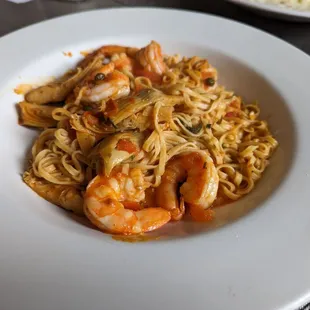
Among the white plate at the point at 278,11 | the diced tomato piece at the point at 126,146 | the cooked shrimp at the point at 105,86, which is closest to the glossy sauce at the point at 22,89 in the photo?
the cooked shrimp at the point at 105,86

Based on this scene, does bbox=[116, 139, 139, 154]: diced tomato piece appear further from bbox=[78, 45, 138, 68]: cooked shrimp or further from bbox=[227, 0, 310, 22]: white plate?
bbox=[227, 0, 310, 22]: white plate

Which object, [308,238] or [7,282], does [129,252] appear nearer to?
[7,282]

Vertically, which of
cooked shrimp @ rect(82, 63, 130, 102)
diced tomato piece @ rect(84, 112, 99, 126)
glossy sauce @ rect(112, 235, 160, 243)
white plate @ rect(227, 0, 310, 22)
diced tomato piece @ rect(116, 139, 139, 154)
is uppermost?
white plate @ rect(227, 0, 310, 22)

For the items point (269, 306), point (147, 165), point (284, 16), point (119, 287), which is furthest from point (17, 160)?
point (284, 16)

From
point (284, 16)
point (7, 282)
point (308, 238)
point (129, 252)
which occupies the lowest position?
point (7, 282)

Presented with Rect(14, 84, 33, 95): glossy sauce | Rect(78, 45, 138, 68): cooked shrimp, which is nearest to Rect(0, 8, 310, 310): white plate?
Rect(14, 84, 33, 95): glossy sauce

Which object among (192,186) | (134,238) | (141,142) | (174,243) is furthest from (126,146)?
(174,243)

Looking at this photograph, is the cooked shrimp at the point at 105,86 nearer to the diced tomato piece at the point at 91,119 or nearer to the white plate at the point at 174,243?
the diced tomato piece at the point at 91,119
